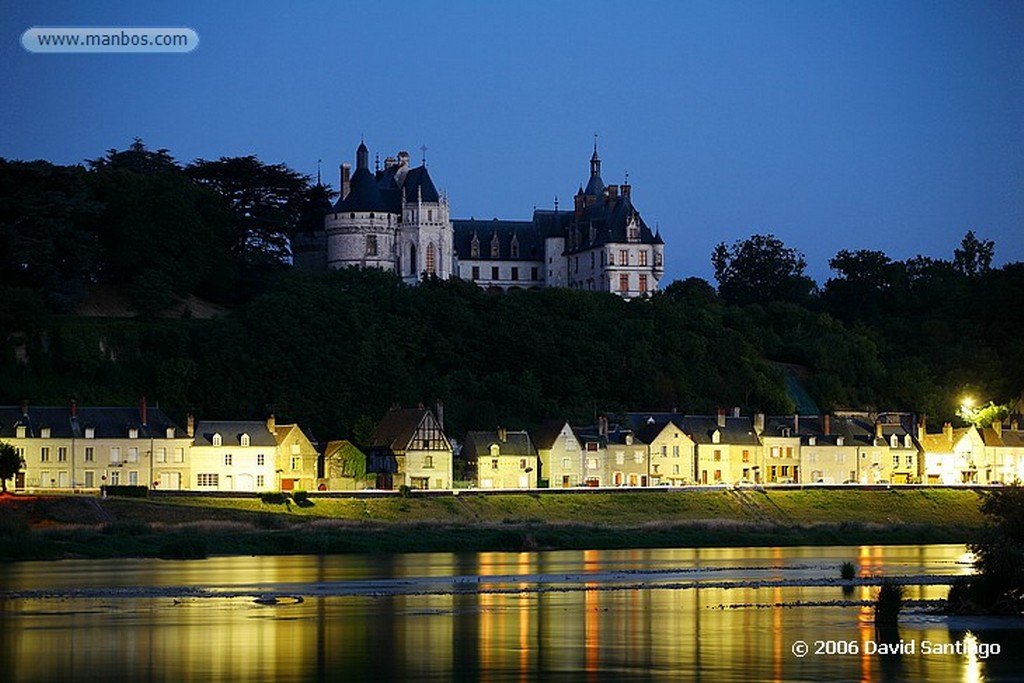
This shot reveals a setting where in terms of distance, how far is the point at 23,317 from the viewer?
311 ft

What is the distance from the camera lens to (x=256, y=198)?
118812 mm

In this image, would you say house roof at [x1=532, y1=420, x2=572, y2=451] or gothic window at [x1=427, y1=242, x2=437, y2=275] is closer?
house roof at [x1=532, y1=420, x2=572, y2=451]

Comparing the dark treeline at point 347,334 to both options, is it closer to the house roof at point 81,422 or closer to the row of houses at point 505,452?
the row of houses at point 505,452

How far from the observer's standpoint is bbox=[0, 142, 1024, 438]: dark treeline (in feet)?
312

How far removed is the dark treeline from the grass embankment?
14806 mm

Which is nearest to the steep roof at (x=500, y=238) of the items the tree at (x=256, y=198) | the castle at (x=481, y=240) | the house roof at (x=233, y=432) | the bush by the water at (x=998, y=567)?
the castle at (x=481, y=240)

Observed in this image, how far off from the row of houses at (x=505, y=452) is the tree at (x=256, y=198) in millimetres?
28871

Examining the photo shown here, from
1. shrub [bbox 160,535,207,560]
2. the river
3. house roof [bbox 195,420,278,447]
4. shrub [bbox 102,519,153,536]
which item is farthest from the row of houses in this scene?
the river

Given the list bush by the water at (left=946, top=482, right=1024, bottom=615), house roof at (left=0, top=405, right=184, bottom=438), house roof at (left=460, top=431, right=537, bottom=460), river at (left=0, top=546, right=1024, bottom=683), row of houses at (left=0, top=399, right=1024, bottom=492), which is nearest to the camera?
river at (left=0, top=546, right=1024, bottom=683)

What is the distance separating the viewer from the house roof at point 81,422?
262 feet

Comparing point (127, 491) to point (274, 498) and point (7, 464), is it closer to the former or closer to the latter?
point (7, 464)

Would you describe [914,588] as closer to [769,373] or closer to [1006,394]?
[769,373]

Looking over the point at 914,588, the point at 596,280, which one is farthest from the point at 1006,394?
the point at 914,588
